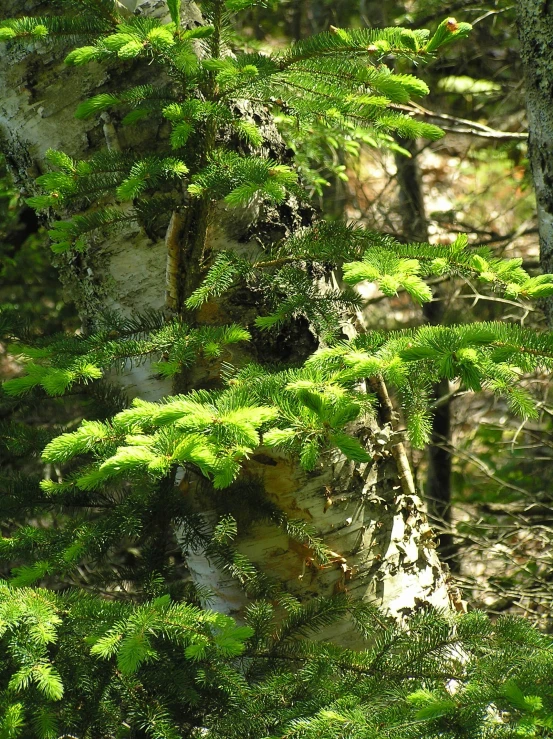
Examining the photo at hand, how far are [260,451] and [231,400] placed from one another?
59cm

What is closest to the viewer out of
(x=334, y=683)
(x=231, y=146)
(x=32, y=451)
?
(x=334, y=683)

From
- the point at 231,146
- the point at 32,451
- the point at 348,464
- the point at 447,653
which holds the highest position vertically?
the point at 231,146

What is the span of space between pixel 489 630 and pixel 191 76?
65.8 inches

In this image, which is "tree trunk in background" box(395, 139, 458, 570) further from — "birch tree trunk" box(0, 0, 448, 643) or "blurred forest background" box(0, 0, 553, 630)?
"birch tree trunk" box(0, 0, 448, 643)

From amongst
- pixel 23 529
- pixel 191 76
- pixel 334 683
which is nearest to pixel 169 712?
pixel 334 683

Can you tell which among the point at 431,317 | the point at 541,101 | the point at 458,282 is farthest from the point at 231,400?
the point at 458,282

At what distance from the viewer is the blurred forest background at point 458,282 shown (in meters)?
4.35

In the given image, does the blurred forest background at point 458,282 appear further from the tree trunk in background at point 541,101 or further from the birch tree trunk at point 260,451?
the birch tree trunk at point 260,451

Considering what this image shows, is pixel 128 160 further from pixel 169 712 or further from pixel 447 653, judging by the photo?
pixel 447 653

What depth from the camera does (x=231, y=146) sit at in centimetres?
227

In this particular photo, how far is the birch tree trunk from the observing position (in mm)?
2266

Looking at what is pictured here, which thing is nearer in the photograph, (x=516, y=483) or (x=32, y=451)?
(x=32, y=451)

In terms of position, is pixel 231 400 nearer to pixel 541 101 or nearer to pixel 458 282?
pixel 541 101

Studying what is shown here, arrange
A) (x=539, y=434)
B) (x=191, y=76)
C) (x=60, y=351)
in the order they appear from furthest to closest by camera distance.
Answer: (x=539, y=434) → (x=60, y=351) → (x=191, y=76)
